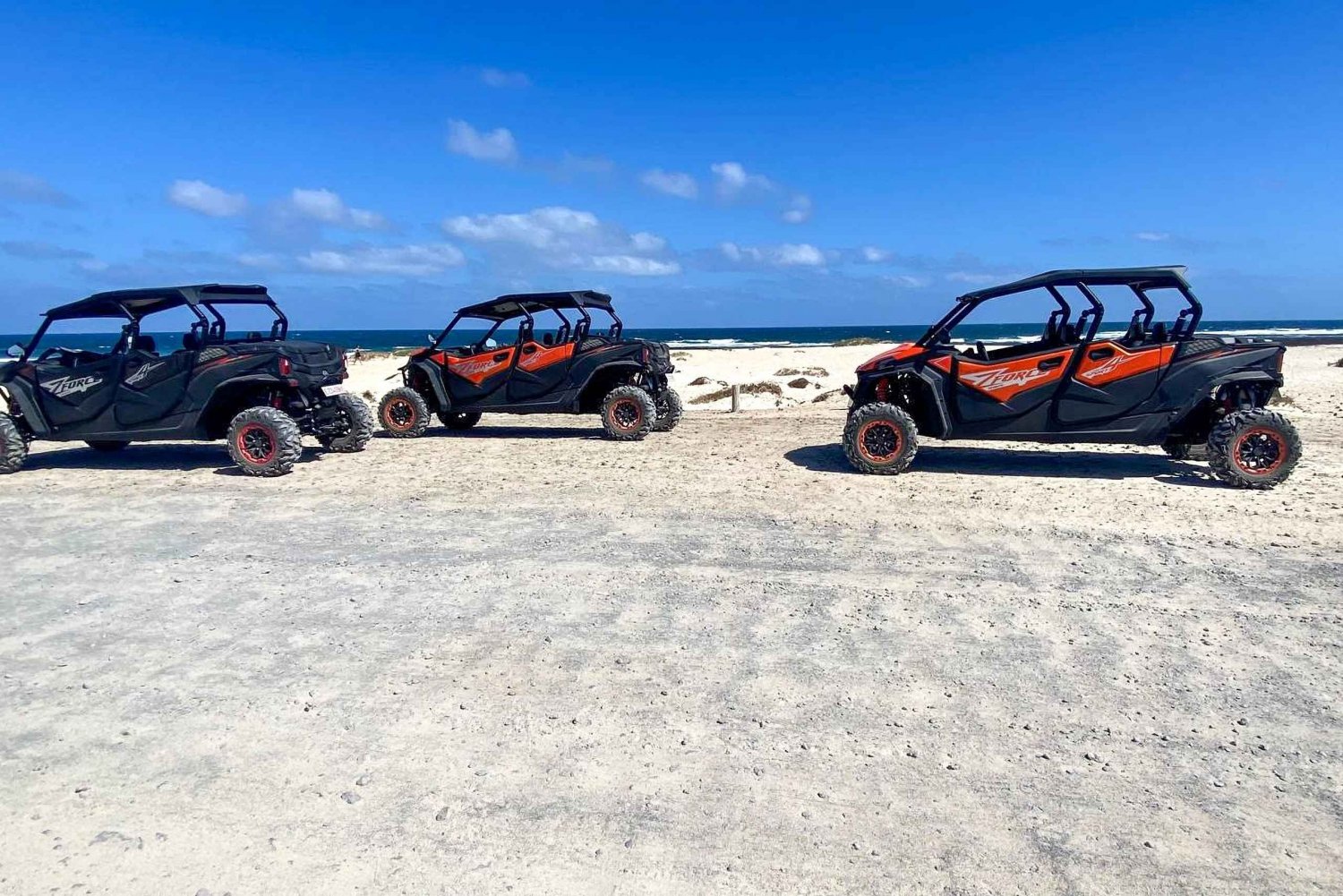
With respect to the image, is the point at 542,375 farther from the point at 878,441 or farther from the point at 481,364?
the point at 878,441

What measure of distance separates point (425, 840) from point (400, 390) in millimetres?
11006

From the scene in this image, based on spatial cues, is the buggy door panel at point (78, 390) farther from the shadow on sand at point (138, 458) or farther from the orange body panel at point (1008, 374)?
the orange body panel at point (1008, 374)

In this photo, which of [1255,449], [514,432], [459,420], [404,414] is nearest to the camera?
[1255,449]

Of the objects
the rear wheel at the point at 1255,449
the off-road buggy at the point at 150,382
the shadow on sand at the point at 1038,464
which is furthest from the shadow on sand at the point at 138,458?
the rear wheel at the point at 1255,449

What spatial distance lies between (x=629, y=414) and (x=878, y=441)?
4.09 m

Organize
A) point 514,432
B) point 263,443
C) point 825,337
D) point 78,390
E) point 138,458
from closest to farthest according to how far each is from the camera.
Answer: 1. point 263,443
2. point 78,390
3. point 138,458
4. point 514,432
5. point 825,337

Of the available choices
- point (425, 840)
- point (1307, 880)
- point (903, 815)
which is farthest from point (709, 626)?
point (1307, 880)

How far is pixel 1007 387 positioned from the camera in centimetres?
913

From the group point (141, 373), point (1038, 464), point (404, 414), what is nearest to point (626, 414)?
point (404, 414)

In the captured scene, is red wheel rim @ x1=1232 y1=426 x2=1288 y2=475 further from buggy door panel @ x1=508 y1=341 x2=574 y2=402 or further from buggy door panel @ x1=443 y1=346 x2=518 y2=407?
buggy door panel @ x1=443 y1=346 x2=518 y2=407

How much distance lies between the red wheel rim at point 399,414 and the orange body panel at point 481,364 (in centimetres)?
86

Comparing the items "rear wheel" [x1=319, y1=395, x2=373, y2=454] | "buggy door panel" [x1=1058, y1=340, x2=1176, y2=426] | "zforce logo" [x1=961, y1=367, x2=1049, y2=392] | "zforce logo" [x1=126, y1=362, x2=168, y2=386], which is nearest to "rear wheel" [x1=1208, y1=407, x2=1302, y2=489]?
"buggy door panel" [x1=1058, y1=340, x2=1176, y2=426]

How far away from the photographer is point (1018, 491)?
8.28 meters

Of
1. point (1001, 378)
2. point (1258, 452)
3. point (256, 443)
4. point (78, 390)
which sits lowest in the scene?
point (256, 443)
